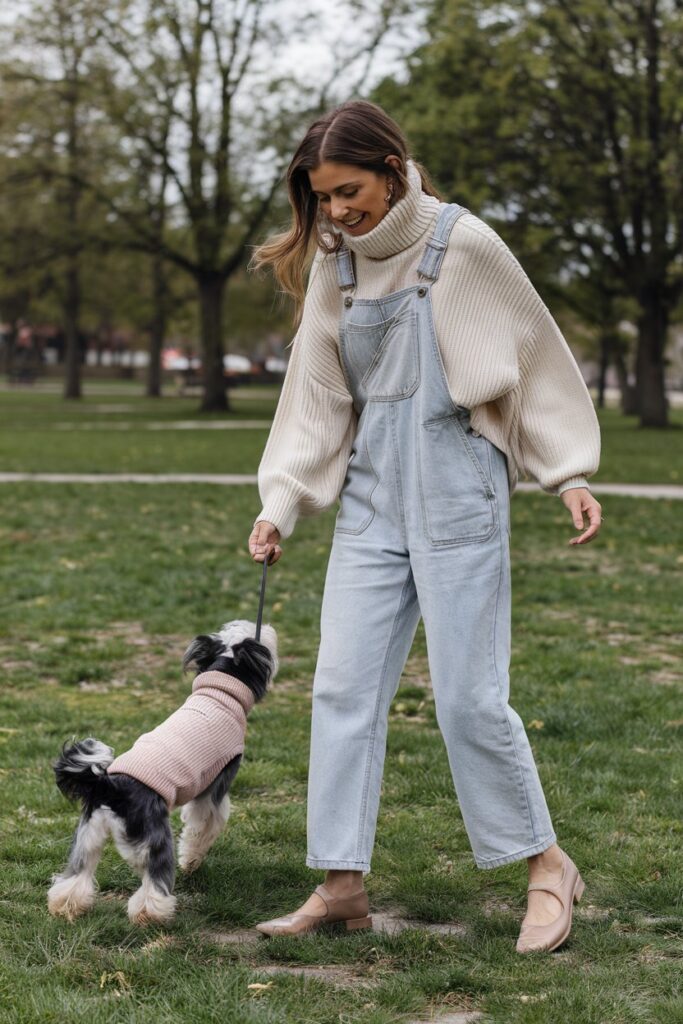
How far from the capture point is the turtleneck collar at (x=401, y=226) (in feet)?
10.7

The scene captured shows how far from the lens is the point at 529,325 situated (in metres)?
3.37

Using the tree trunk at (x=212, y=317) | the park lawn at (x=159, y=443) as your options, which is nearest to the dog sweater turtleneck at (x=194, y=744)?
the park lawn at (x=159, y=443)

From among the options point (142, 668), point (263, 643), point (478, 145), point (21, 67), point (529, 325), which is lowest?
point (142, 668)

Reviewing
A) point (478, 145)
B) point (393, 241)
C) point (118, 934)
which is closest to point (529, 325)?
point (393, 241)

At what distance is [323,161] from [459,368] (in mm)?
617

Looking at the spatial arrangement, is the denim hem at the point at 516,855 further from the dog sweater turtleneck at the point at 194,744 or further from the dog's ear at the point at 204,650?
the dog's ear at the point at 204,650

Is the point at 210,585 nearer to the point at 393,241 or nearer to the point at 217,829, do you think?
the point at 217,829

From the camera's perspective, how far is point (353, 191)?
3236 mm

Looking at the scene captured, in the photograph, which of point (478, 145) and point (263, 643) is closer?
point (263, 643)

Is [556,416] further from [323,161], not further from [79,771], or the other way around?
[79,771]

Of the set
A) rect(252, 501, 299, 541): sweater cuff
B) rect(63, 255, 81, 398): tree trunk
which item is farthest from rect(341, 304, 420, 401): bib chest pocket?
rect(63, 255, 81, 398): tree trunk

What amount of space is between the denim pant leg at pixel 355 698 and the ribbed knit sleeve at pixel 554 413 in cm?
46

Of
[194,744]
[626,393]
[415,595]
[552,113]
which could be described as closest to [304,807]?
[194,744]

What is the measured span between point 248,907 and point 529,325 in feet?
5.78
